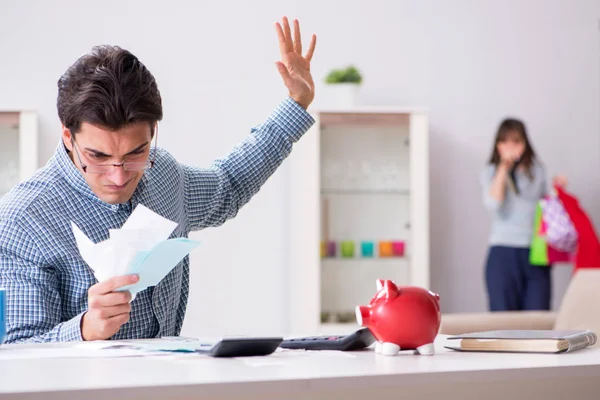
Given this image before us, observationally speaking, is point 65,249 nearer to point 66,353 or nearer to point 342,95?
point 66,353

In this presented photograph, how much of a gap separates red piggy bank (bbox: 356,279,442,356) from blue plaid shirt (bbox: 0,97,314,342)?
59 centimetres

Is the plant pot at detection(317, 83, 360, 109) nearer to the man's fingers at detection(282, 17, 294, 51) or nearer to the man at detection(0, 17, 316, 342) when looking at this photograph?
the man's fingers at detection(282, 17, 294, 51)

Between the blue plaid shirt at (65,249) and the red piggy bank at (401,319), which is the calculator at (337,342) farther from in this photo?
the blue plaid shirt at (65,249)

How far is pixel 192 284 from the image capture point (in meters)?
5.44

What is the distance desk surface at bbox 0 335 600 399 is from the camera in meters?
1.14

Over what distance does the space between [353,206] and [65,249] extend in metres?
3.63

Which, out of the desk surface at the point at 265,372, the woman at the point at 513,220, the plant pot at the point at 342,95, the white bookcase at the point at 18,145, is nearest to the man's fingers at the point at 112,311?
the desk surface at the point at 265,372

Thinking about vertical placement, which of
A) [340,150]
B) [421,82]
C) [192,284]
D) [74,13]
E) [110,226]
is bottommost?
[192,284]

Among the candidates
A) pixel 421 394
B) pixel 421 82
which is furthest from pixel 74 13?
pixel 421 394

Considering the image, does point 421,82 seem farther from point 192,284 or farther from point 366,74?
point 192,284

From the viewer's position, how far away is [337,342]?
1.66 m

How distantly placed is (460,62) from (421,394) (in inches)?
188

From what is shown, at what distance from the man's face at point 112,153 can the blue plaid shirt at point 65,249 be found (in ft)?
0.13

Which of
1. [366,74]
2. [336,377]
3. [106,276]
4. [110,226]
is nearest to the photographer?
[336,377]
